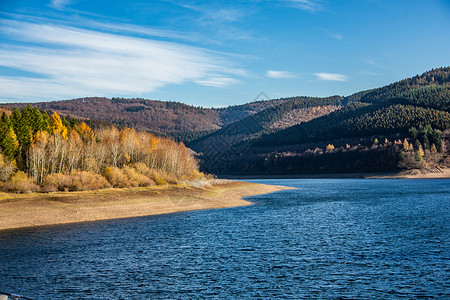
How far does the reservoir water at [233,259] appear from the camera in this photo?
1975cm

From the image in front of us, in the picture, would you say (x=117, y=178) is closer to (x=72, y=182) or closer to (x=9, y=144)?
(x=72, y=182)

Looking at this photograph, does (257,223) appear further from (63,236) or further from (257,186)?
(257,186)

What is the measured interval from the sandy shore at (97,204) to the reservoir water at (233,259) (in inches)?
145

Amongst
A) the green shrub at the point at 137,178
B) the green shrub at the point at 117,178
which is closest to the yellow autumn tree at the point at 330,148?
the green shrub at the point at 137,178

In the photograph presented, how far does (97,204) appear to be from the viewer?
5088cm

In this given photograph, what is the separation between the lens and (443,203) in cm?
5622

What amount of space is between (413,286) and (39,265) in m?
20.8

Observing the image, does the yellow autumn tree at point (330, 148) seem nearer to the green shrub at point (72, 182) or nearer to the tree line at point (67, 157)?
the tree line at point (67, 157)

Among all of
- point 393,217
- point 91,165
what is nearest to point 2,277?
point 393,217

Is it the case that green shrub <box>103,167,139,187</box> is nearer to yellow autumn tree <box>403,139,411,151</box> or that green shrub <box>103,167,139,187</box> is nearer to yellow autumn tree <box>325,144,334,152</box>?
yellow autumn tree <box>403,139,411,151</box>

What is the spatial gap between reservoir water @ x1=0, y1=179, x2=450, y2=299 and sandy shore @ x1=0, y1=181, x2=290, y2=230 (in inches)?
145

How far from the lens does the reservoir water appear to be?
1975 cm

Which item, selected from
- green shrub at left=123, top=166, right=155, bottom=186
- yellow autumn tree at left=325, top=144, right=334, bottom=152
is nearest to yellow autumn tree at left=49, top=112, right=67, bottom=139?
green shrub at left=123, top=166, right=155, bottom=186

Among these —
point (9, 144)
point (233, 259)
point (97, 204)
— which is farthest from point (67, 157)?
point (233, 259)
